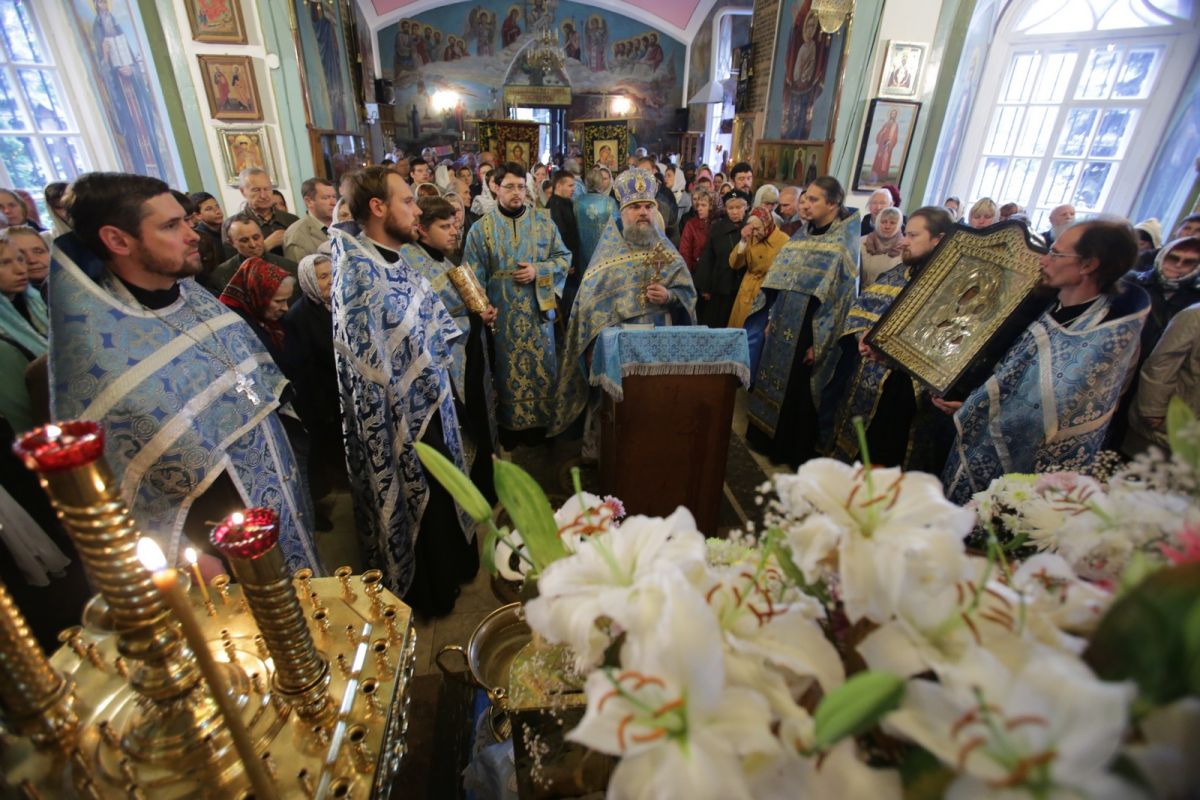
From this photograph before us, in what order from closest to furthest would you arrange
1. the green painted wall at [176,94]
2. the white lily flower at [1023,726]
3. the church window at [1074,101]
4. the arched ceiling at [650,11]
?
the white lily flower at [1023,726]
the green painted wall at [176,94]
the church window at [1074,101]
the arched ceiling at [650,11]

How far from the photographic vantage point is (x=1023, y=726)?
410mm

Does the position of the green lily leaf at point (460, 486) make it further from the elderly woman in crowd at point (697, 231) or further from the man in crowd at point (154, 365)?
the elderly woman in crowd at point (697, 231)

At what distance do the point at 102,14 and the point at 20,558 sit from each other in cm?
754

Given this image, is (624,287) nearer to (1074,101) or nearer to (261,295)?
(261,295)

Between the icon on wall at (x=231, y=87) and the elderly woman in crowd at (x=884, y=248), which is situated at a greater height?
the icon on wall at (x=231, y=87)

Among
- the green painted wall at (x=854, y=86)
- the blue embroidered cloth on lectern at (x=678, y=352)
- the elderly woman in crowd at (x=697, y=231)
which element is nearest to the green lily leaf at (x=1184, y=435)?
the blue embroidered cloth on lectern at (x=678, y=352)

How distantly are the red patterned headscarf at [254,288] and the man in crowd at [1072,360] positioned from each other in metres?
3.59

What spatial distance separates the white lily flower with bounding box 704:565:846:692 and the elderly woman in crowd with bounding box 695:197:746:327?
5.08 metres

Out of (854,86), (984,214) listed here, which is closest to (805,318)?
(984,214)

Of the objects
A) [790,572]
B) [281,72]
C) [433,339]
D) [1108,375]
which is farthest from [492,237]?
[281,72]

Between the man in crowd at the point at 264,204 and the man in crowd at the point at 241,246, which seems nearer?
the man in crowd at the point at 241,246

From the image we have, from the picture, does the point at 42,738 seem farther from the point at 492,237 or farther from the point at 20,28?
the point at 20,28

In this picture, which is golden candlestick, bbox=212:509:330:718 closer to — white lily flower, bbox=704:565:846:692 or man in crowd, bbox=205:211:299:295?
white lily flower, bbox=704:565:846:692

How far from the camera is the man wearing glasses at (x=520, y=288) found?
432cm
